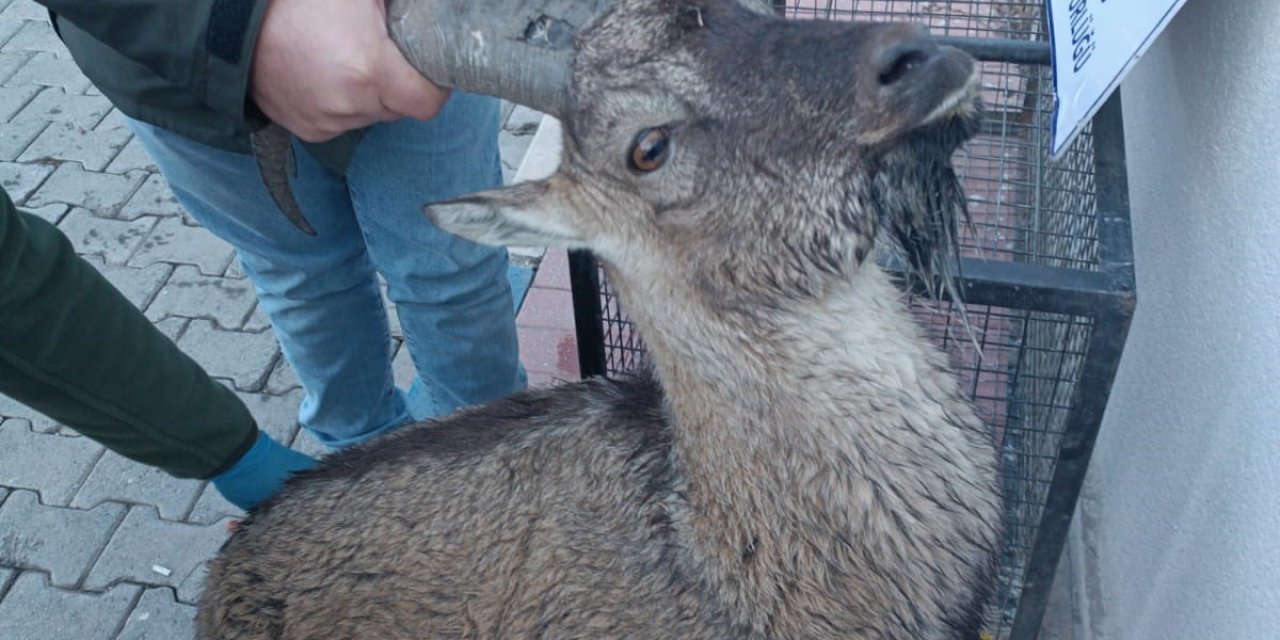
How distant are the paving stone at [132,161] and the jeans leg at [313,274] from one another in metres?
2.22

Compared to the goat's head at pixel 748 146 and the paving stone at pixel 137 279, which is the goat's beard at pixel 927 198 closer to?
the goat's head at pixel 748 146

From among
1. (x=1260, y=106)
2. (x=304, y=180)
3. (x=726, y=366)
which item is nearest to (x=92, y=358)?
(x=304, y=180)

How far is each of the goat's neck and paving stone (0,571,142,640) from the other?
2.34m

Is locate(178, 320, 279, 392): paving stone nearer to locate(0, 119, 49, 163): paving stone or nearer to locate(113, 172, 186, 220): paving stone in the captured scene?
locate(113, 172, 186, 220): paving stone

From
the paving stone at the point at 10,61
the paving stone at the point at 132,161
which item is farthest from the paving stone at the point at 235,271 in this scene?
the paving stone at the point at 10,61

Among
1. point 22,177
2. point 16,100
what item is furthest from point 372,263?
point 16,100

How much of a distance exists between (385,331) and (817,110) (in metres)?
2.12

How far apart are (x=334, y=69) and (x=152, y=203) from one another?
11.7 ft

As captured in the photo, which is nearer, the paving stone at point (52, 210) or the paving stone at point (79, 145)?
the paving stone at point (52, 210)

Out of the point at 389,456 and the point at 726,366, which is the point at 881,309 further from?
the point at 389,456

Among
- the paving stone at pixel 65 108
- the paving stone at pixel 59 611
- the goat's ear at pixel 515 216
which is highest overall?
the goat's ear at pixel 515 216

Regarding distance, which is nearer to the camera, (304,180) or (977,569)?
(977,569)

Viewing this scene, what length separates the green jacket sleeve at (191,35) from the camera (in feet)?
7.12

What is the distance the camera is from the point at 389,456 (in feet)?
8.69
